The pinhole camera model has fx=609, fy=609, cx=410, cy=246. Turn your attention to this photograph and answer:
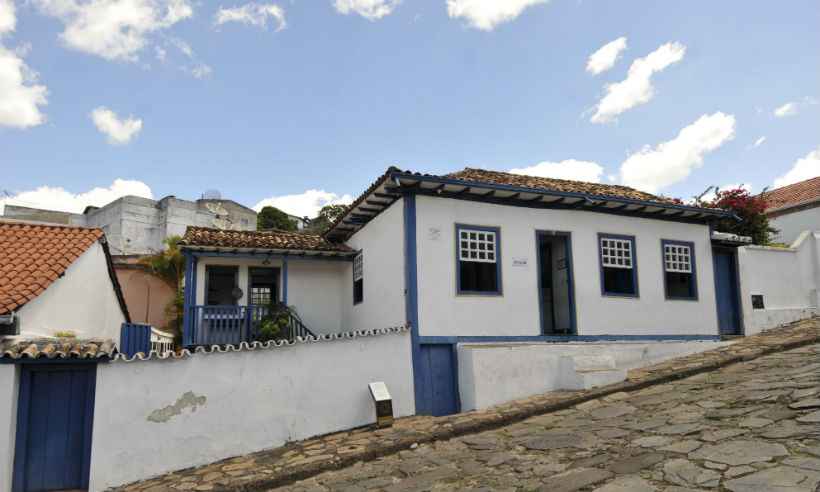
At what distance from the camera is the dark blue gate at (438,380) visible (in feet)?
31.5

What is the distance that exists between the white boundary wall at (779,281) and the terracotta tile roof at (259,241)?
8782mm

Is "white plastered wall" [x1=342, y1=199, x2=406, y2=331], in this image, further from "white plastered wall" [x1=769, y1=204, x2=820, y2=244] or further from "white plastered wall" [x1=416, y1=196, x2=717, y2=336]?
"white plastered wall" [x1=769, y1=204, x2=820, y2=244]

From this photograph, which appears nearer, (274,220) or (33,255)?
(33,255)

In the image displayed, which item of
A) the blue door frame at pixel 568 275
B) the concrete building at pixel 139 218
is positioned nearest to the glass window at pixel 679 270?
the blue door frame at pixel 568 275

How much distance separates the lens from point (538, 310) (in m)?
10.7

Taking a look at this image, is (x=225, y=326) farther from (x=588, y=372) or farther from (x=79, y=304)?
(x=588, y=372)

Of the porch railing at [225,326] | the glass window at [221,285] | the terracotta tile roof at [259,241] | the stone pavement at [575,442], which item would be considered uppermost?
the terracotta tile roof at [259,241]

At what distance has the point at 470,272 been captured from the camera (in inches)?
456

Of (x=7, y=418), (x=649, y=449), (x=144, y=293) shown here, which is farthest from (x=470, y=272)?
(x=144, y=293)

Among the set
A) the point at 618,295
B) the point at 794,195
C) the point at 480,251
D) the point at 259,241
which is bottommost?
the point at 618,295

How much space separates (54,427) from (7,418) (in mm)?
553

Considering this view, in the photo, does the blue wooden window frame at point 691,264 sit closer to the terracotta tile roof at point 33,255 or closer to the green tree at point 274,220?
the terracotta tile roof at point 33,255

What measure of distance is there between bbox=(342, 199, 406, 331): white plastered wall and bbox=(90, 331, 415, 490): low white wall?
119 cm

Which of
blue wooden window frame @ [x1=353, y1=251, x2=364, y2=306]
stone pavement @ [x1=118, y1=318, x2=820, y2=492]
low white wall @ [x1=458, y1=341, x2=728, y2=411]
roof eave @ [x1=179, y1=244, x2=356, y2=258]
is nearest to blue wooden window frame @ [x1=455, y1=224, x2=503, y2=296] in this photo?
low white wall @ [x1=458, y1=341, x2=728, y2=411]
